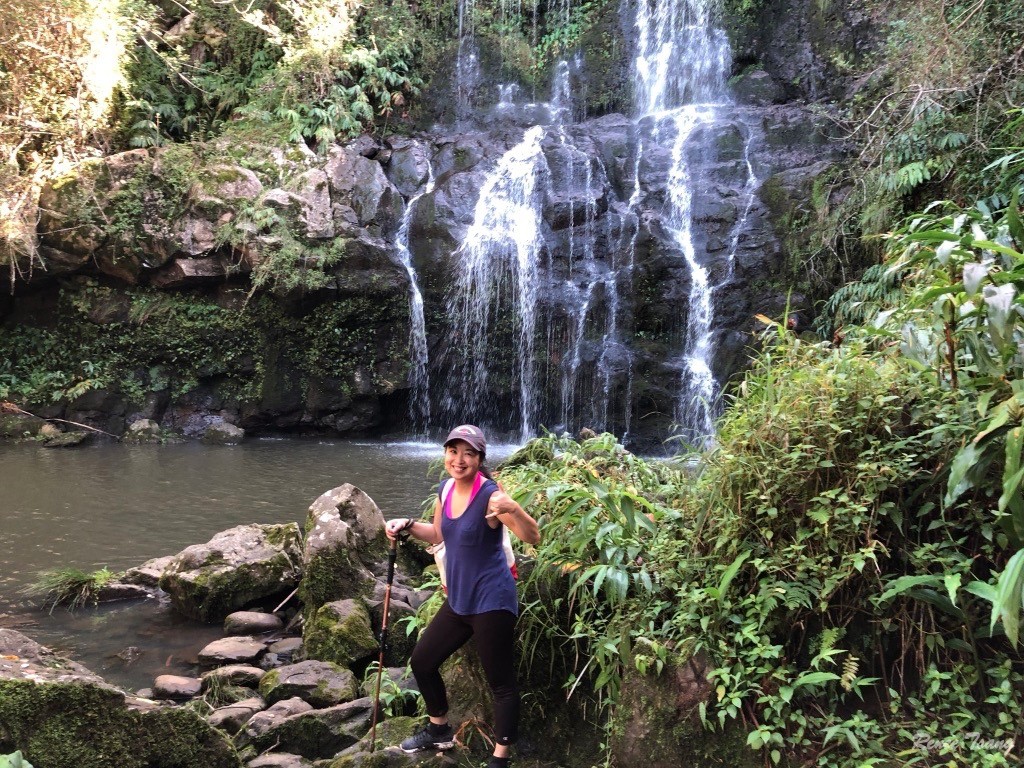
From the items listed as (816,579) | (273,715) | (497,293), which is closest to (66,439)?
(497,293)

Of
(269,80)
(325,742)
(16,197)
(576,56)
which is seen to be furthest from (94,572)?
(576,56)

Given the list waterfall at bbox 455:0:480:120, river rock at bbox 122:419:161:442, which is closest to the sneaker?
river rock at bbox 122:419:161:442

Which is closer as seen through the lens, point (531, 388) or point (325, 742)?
point (325, 742)

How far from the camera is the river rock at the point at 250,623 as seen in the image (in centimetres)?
552

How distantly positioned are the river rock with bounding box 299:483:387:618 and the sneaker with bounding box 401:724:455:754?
2.13 m

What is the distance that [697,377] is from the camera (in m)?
12.3

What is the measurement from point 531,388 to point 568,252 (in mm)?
2604

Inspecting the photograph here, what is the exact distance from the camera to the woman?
3127 mm

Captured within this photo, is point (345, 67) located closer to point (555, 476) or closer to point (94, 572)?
point (94, 572)

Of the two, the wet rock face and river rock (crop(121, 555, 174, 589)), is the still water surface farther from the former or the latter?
the wet rock face

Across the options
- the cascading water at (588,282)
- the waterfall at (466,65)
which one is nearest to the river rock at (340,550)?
the cascading water at (588,282)

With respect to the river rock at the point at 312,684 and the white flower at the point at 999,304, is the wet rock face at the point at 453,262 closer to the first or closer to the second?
the river rock at the point at 312,684

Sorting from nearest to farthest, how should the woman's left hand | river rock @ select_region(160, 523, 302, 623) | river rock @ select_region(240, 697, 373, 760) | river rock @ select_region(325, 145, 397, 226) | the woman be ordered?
the woman's left hand < the woman < river rock @ select_region(240, 697, 373, 760) < river rock @ select_region(160, 523, 302, 623) < river rock @ select_region(325, 145, 397, 226)

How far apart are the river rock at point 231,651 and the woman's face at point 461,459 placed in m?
2.85
